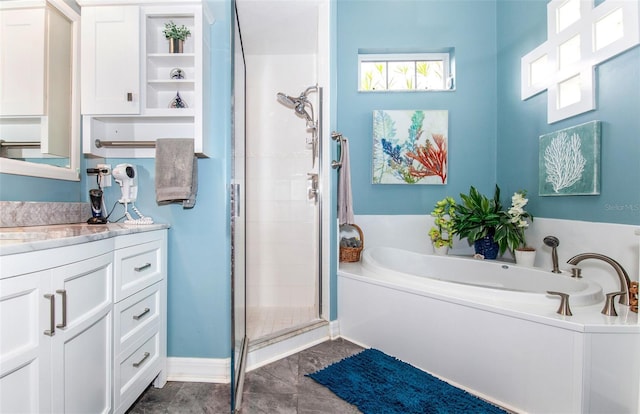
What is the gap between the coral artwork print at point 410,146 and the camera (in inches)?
104

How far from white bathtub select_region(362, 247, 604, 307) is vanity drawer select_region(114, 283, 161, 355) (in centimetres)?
133

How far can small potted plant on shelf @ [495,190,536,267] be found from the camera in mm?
2125

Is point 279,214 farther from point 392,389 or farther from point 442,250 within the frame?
point 392,389

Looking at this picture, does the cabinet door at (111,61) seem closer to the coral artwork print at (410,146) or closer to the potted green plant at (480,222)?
the coral artwork print at (410,146)

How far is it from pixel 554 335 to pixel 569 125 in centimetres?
140

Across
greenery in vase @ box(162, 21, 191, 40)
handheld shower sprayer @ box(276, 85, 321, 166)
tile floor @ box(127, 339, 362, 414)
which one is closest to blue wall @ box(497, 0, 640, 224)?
handheld shower sprayer @ box(276, 85, 321, 166)

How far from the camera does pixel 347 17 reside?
2.69 metres

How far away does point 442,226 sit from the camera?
2.48 meters

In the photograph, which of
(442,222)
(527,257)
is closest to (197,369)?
(442,222)

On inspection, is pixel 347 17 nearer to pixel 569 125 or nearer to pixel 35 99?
pixel 569 125

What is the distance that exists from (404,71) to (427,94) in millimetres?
347

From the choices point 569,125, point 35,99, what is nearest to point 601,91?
point 569,125

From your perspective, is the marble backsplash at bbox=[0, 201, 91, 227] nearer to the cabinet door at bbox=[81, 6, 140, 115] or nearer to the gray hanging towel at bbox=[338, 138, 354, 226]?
the cabinet door at bbox=[81, 6, 140, 115]

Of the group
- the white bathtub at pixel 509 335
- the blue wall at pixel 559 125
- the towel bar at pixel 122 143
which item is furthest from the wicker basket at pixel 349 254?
the towel bar at pixel 122 143
